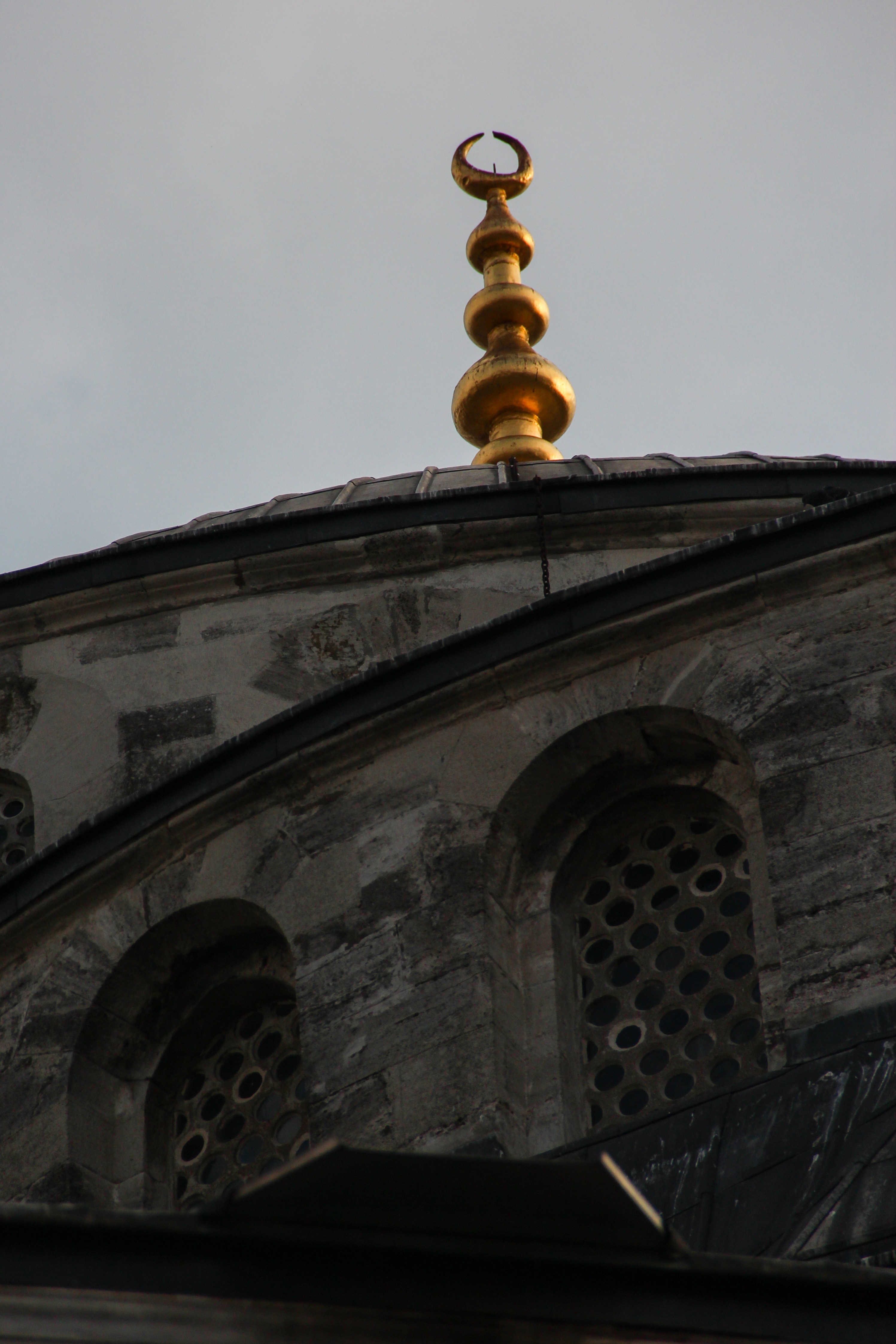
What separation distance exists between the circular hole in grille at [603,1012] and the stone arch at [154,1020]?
1.28 metres

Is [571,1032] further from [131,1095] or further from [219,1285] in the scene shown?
[219,1285]

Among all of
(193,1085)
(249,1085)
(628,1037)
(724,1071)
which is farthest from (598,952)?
(193,1085)

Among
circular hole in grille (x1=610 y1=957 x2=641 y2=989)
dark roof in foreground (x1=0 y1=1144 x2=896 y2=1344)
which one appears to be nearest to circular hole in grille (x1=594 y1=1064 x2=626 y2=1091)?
circular hole in grille (x1=610 y1=957 x2=641 y2=989)

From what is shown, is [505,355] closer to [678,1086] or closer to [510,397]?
[510,397]

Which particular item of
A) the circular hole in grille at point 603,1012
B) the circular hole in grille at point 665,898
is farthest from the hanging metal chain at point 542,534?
Result: the circular hole in grille at point 603,1012

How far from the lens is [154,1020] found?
956 cm

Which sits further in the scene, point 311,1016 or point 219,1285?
point 311,1016

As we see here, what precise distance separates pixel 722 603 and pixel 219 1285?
5.15 metres

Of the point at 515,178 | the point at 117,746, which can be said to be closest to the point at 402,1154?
the point at 117,746

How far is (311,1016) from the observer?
8.64 m

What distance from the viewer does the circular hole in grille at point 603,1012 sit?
852 cm

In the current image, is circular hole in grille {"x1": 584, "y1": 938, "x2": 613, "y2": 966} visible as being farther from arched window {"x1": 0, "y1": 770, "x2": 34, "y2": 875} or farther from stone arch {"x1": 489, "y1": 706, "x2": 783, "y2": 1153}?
arched window {"x1": 0, "y1": 770, "x2": 34, "y2": 875}

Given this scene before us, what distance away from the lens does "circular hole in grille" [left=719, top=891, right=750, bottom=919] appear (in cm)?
850

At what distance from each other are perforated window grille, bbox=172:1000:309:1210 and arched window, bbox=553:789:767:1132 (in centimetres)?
121
